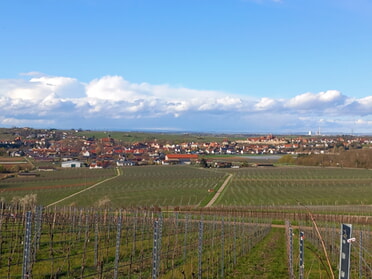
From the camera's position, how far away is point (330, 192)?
154 ft

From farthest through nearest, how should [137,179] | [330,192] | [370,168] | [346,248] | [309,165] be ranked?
[309,165] < [370,168] < [137,179] < [330,192] < [346,248]

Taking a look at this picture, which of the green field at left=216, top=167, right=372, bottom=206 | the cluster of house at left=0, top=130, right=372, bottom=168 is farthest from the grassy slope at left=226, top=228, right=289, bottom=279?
the cluster of house at left=0, top=130, right=372, bottom=168

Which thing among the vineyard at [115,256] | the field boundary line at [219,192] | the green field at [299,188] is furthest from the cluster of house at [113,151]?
the vineyard at [115,256]

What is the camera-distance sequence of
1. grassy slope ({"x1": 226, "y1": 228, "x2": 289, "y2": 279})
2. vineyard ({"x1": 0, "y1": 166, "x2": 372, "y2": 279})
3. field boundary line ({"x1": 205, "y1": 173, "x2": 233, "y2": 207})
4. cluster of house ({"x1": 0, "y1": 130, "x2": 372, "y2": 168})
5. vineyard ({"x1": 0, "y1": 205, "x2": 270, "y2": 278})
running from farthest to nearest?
cluster of house ({"x1": 0, "y1": 130, "x2": 372, "y2": 168}), field boundary line ({"x1": 205, "y1": 173, "x2": 233, "y2": 207}), grassy slope ({"x1": 226, "y1": 228, "x2": 289, "y2": 279}), vineyard ({"x1": 0, "y1": 166, "x2": 372, "y2": 279}), vineyard ({"x1": 0, "y1": 205, "x2": 270, "y2": 278})

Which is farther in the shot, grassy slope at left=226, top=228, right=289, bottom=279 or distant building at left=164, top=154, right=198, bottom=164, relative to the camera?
distant building at left=164, top=154, right=198, bottom=164

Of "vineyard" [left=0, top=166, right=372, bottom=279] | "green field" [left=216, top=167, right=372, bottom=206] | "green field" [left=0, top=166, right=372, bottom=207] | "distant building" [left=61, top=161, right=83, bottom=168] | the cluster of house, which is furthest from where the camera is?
the cluster of house

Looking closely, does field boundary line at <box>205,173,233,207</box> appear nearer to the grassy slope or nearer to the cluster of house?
the grassy slope

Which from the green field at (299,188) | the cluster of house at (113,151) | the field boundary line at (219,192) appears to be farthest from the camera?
the cluster of house at (113,151)

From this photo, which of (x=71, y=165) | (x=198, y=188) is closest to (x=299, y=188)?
(x=198, y=188)

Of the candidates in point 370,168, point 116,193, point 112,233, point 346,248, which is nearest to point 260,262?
point 112,233

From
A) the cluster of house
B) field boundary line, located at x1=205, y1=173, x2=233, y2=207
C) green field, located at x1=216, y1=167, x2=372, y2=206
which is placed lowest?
field boundary line, located at x1=205, y1=173, x2=233, y2=207

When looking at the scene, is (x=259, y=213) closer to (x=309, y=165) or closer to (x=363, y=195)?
(x=363, y=195)

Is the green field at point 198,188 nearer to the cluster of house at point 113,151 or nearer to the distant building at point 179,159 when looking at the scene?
the cluster of house at point 113,151

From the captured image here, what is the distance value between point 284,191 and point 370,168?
32.7 meters
